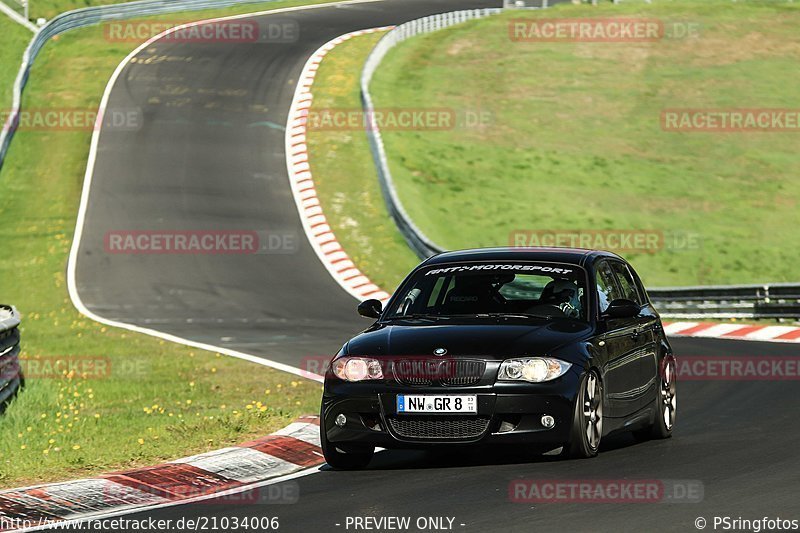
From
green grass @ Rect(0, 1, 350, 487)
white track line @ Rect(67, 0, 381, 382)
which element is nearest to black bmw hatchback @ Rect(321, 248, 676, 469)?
green grass @ Rect(0, 1, 350, 487)

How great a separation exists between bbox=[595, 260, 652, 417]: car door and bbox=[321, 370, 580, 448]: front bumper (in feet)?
3.07

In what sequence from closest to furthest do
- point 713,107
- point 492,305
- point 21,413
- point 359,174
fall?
point 492,305 < point 21,413 < point 359,174 < point 713,107

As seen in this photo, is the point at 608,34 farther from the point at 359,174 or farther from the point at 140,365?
the point at 140,365

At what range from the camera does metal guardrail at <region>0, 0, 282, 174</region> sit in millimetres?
42781

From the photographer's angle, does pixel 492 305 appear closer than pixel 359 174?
Yes

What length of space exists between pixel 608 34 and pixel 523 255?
4850 cm

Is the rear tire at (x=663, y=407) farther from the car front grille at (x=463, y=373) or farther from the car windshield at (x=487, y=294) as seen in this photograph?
the car front grille at (x=463, y=373)

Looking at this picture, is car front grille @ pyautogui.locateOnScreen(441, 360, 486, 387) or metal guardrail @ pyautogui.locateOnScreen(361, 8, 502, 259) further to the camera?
metal guardrail @ pyautogui.locateOnScreen(361, 8, 502, 259)

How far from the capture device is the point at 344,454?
10.4 metres

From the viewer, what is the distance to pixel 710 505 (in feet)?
27.9

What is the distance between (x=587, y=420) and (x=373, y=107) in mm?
35594

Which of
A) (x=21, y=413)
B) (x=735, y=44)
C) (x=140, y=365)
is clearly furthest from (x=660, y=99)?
(x=21, y=413)

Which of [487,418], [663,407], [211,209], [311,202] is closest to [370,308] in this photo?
[487,418]

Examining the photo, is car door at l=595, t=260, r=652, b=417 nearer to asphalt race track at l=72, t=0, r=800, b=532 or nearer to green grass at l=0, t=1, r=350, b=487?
asphalt race track at l=72, t=0, r=800, b=532
